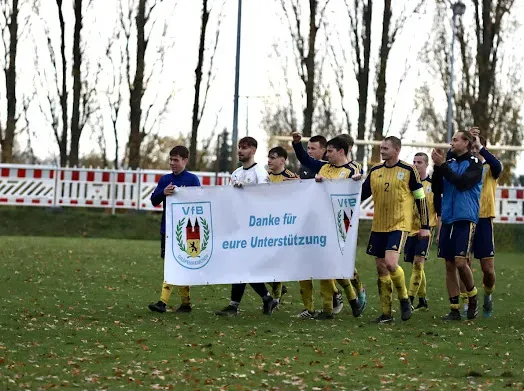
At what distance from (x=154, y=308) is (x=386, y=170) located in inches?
119

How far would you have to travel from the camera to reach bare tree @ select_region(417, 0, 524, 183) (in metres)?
43.6

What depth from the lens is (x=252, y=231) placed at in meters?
14.1

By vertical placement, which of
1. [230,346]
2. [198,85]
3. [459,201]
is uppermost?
[198,85]

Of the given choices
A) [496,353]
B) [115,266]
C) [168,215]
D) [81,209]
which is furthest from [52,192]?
[496,353]

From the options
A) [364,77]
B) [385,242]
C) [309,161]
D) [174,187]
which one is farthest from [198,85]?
[385,242]

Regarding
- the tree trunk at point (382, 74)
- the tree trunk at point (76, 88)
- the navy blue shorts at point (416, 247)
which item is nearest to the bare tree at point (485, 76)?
the tree trunk at point (382, 74)

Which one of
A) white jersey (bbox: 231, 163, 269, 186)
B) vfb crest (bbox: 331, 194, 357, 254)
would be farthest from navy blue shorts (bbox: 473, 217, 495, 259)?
white jersey (bbox: 231, 163, 269, 186)

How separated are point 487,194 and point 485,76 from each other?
30.9 m

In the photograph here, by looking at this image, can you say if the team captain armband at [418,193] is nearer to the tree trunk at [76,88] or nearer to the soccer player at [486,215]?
the soccer player at [486,215]

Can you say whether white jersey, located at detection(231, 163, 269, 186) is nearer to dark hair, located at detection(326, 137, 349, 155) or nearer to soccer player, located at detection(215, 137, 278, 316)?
soccer player, located at detection(215, 137, 278, 316)

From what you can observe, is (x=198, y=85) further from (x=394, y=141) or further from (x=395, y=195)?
(x=395, y=195)

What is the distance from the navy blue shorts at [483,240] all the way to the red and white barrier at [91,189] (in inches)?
932

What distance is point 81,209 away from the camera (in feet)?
130

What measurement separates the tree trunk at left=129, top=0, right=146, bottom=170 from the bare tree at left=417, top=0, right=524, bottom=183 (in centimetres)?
1095
